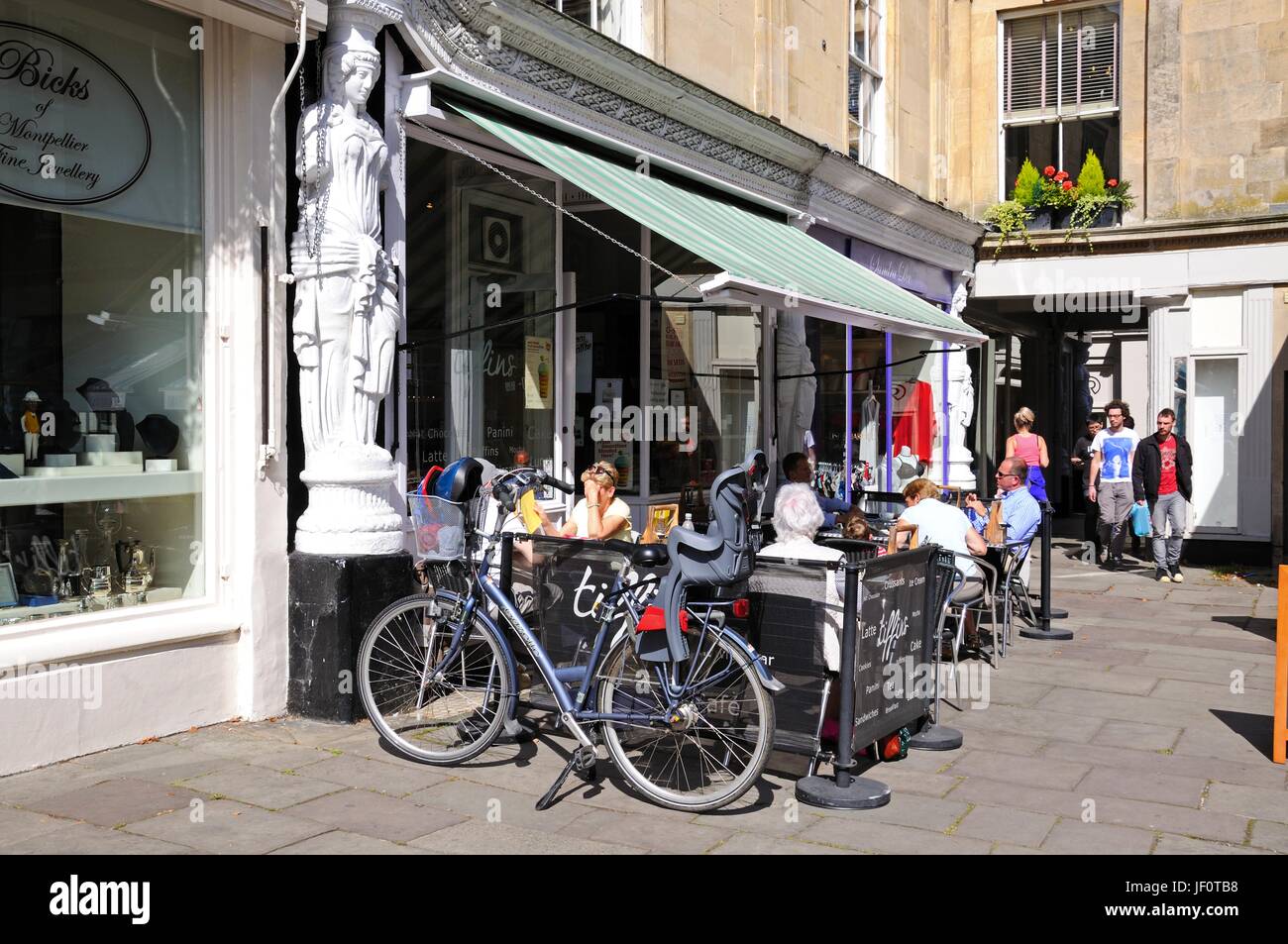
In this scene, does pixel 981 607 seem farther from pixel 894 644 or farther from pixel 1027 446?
pixel 1027 446

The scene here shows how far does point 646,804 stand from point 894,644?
136cm

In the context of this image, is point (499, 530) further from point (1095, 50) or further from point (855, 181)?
point (1095, 50)

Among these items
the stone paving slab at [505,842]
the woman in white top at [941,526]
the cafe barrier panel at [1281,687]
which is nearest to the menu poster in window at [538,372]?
the woman in white top at [941,526]

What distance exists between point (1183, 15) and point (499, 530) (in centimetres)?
1321

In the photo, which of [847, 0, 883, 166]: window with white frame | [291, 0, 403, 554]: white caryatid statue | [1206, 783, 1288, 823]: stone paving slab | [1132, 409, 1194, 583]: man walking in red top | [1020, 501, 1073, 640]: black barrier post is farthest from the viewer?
[847, 0, 883, 166]: window with white frame

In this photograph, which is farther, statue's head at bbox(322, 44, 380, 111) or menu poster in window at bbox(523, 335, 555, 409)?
menu poster in window at bbox(523, 335, 555, 409)

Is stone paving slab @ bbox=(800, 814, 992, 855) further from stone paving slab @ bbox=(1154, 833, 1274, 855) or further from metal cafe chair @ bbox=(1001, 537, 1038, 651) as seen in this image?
metal cafe chair @ bbox=(1001, 537, 1038, 651)

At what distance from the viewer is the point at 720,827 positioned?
4.67m

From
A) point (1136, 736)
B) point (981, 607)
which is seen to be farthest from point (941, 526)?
point (1136, 736)

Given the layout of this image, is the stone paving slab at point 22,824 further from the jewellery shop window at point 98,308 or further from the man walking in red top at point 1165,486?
the man walking in red top at point 1165,486

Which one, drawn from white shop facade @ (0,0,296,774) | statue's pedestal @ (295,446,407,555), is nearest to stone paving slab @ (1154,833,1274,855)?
statue's pedestal @ (295,446,407,555)

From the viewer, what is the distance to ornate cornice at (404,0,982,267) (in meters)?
6.88

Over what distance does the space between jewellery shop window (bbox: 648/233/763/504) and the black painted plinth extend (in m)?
4.33

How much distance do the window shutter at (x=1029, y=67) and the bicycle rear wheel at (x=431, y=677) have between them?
13.7 meters
